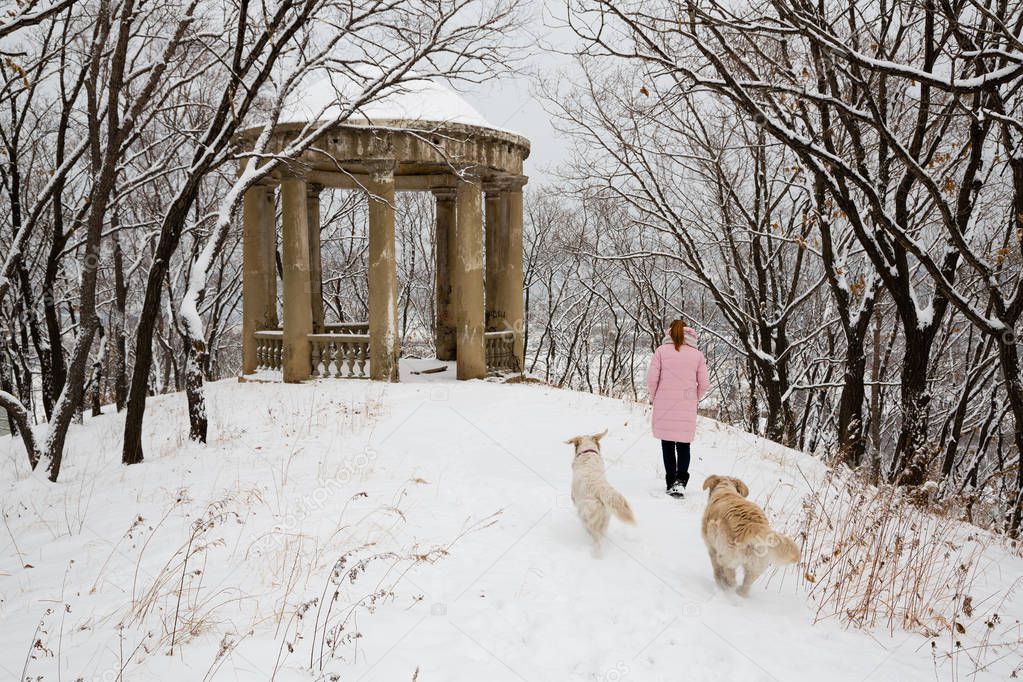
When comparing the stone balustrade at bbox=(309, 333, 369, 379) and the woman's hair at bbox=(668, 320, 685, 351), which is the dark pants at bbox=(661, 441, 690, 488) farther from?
the stone balustrade at bbox=(309, 333, 369, 379)

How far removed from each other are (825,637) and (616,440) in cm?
550

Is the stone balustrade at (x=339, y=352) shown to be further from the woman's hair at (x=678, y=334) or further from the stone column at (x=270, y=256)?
the woman's hair at (x=678, y=334)

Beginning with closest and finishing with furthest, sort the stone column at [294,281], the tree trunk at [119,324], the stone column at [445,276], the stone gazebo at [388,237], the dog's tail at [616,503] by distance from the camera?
the dog's tail at [616,503]
the stone gazebo at [388,237]
the stone column at [294,281]
the tree trunk at [119,324]
the stone column at [445,276]

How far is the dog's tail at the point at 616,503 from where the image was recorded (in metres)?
5.20

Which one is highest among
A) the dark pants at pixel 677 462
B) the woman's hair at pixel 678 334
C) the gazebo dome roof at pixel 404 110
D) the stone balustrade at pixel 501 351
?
the gazebo dome roof at pixel 404 110

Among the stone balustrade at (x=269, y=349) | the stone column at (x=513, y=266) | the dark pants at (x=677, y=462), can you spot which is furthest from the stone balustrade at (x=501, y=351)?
the dark pants at (x=677, y=462)

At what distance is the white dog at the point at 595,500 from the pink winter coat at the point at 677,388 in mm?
1423

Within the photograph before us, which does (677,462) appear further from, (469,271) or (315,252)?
(315,252)

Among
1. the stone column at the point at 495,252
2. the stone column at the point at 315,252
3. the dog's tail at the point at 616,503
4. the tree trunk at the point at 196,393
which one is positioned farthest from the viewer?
the stone column at the point at 315,252

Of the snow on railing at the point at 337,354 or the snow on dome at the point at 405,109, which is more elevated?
the snow on dome at the point at 405,109

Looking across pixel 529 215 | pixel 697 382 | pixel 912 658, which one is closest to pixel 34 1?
pixel 697 382

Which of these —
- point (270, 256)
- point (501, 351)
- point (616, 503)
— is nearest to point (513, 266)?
point (501, 351)

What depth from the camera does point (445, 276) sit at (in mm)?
18047

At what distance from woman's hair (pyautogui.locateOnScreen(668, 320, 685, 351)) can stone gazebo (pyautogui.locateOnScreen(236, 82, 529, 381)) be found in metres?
6.53
